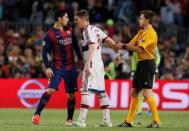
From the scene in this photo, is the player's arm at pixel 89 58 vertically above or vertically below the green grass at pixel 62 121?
above

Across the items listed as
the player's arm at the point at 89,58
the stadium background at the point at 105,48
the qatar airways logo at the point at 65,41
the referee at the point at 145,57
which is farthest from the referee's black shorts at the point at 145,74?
the stadium background at the point at 105,48

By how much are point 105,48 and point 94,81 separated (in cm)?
1195

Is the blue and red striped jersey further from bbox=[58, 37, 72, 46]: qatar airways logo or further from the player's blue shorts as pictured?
the player's blue shorts

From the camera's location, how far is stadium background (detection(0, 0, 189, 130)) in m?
25.9

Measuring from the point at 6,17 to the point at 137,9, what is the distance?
514 centimetres

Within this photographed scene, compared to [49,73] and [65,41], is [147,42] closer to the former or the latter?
[65,41]

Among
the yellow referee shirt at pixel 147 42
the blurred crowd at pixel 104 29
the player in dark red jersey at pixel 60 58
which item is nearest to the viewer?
the yellow referee shirt at pixel 147 42

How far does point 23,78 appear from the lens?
26344 millimetres

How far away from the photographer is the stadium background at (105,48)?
25.9m

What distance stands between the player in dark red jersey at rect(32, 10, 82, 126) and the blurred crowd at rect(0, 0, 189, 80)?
959 centimetres

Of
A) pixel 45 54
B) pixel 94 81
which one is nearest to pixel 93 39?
pixel 94 81

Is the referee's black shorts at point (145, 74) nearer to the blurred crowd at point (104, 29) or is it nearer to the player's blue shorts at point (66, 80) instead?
the player's blue shorts at point (66, 80)

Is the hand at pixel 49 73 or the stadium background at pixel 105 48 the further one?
the stadium background at pixel 105 48

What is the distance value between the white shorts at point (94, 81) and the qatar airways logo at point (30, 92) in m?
9.10
